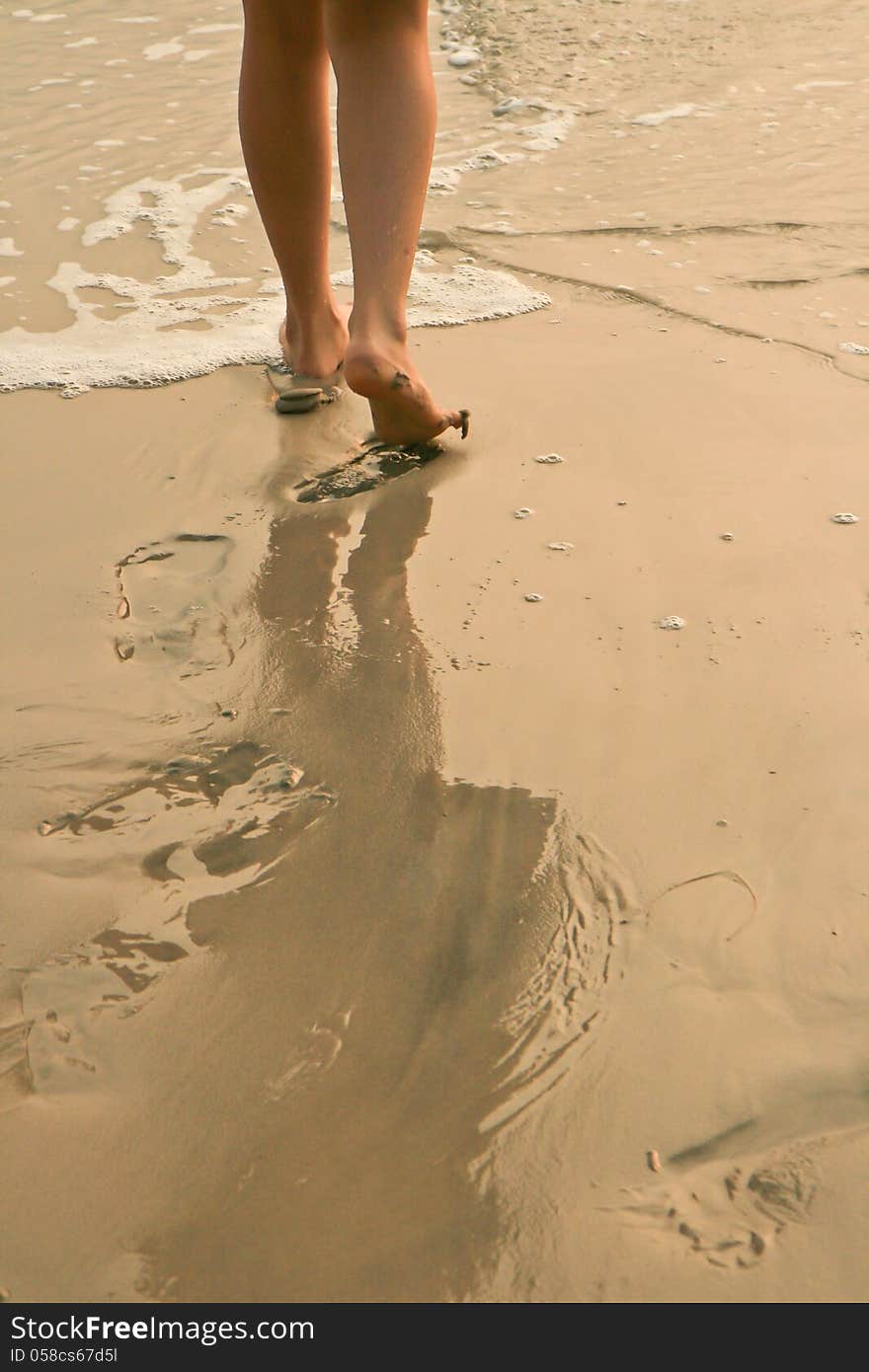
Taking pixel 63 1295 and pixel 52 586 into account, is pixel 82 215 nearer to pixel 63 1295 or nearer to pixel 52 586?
pixel 52 586

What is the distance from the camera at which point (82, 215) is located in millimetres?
3344

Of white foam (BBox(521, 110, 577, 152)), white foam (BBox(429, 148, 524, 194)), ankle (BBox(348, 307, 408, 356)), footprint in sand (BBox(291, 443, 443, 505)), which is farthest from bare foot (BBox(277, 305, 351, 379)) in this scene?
white foam (BBox(521, 110, 577, 152))

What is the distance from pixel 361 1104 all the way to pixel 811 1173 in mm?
379

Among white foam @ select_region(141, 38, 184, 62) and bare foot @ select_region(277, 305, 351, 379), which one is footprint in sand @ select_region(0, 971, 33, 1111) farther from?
white foam @ select_region(141, 38, 184, 62)

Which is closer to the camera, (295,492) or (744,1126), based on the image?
(744,1126)

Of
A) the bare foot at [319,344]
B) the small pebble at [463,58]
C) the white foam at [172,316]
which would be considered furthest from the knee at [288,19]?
the small pebble at [463,58]

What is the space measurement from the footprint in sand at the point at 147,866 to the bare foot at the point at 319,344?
1153 millimetres

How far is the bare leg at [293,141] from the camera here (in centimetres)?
216

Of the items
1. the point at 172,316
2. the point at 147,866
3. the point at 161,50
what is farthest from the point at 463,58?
the point at 147,866

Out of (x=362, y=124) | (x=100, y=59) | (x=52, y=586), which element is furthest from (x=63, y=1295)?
(x=100, y=59)

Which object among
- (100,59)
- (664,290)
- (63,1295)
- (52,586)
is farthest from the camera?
(100,59)

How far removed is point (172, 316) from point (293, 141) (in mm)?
668

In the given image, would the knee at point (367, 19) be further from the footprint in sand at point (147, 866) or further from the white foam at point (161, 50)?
the white foam at point (161, 50)

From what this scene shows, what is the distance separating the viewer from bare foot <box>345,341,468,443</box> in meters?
1.89
